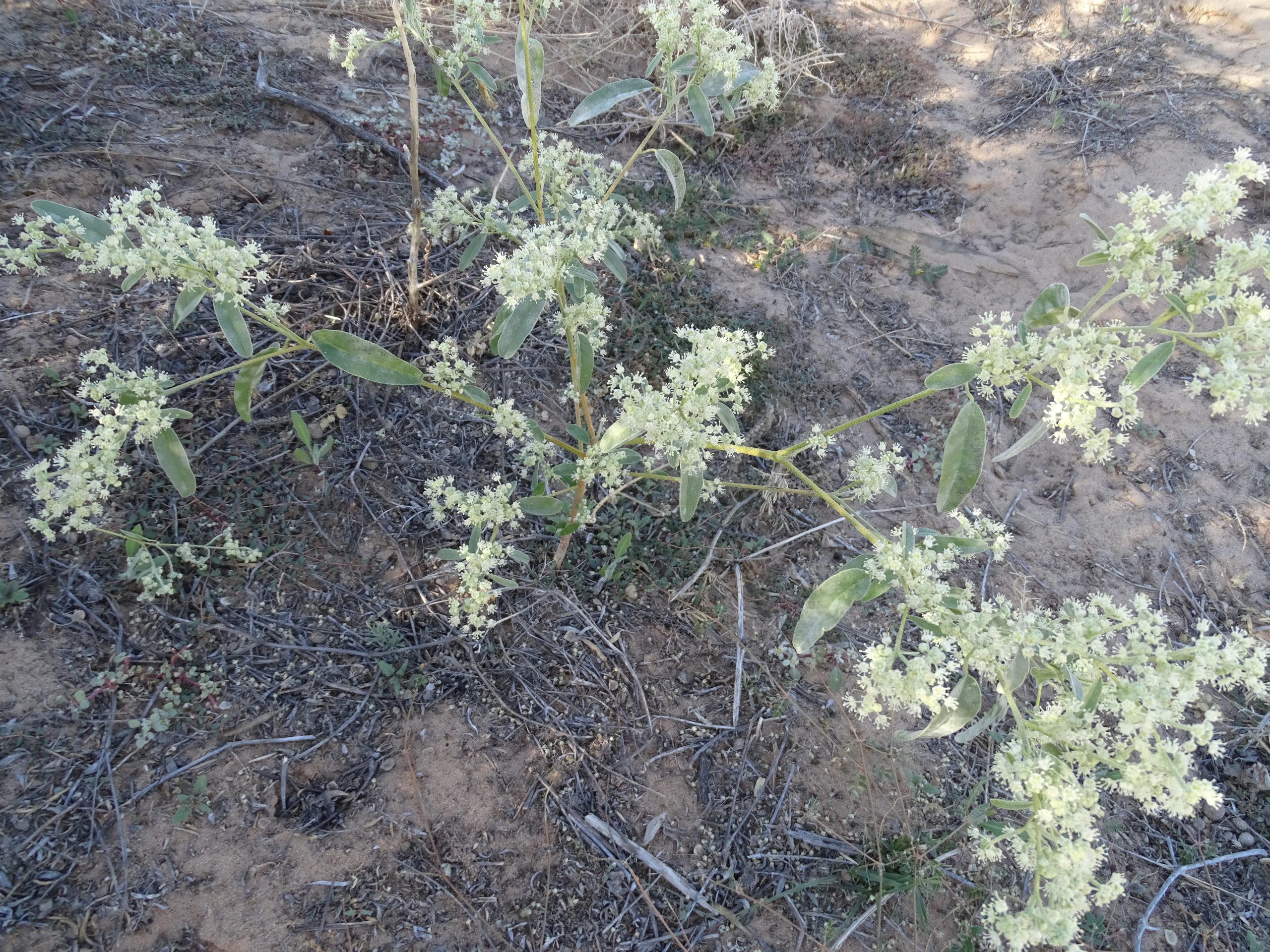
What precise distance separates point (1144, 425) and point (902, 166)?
229 centimetres

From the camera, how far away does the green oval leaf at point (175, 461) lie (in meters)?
2.08

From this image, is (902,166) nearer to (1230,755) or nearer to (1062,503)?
(1062,503)

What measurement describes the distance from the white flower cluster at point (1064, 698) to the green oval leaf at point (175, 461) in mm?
1955

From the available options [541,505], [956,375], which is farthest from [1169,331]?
[541,505]

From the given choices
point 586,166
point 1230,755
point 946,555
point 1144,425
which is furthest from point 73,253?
point 1144,425

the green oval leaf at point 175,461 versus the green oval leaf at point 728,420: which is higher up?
the green oval leaf at point 728,420

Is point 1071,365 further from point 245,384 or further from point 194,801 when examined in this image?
point 194,801

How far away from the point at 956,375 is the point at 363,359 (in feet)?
5.24

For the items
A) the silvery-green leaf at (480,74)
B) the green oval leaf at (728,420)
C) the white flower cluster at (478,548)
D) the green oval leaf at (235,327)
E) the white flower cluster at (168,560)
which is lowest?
the white flower cluster at (168,560)

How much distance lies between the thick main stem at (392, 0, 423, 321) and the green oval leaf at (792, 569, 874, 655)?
6.42 ft

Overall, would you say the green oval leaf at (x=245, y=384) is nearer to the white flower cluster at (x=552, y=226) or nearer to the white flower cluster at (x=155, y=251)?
the white flower cluster at (x=155, y=251)

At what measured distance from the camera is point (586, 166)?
247 centimetres

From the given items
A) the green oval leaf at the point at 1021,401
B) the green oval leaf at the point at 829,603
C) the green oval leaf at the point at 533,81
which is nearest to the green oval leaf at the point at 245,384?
the green oval leaf at the point at 533,81

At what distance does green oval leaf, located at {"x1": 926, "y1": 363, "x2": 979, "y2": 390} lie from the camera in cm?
184
